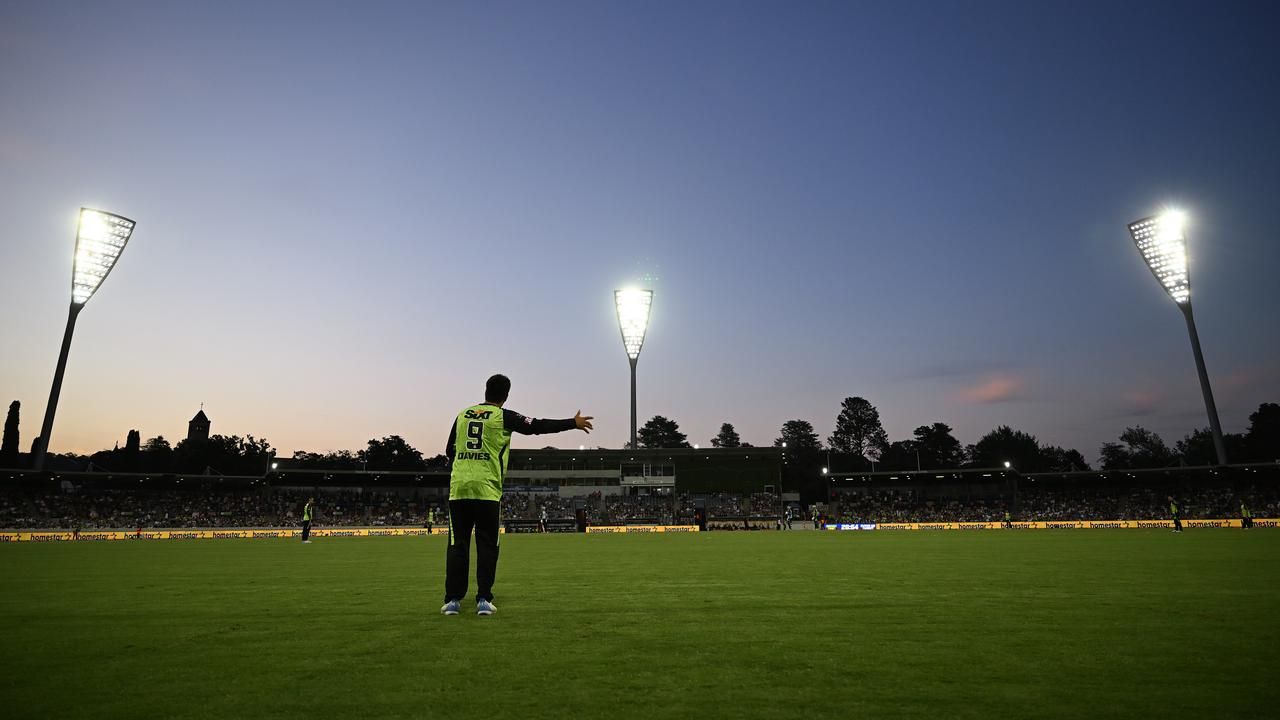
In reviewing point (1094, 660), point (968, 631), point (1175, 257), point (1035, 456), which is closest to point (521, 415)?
point (968, 631)

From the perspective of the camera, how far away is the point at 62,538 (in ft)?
124

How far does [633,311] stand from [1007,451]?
106394 mm

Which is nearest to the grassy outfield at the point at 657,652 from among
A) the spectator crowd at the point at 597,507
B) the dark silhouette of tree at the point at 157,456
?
the spectator crowd at the point at 597,507

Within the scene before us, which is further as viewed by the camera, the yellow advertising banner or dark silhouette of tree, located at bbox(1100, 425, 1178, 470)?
dark silhouette of tree, located at bbox(1100, 425, 1178, 470)

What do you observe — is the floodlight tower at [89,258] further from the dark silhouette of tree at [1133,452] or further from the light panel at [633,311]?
the dark silhouette of tree at [1133,452]

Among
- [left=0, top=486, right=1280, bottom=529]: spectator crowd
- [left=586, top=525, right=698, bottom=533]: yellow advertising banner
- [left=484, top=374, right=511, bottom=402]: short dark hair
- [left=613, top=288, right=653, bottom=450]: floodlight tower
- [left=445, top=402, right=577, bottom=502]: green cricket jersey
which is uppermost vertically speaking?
[left=613, top=288, right=653, bottom=450]: floodlight tower

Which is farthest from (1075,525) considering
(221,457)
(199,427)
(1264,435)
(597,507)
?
(199,427)

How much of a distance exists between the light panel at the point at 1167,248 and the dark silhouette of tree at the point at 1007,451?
87.3 metres

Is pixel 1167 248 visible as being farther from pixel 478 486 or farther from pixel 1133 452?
pixel 1133 452

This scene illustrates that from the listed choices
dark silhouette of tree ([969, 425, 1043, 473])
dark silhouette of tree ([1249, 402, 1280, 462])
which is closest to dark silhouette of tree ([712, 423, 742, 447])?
dark silhouette of tree ([969, 425, 1043, 473])

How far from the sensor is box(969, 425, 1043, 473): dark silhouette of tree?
121488 mm

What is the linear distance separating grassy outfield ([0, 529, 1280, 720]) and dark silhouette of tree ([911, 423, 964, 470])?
129963mm

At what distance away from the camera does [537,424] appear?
669 cm

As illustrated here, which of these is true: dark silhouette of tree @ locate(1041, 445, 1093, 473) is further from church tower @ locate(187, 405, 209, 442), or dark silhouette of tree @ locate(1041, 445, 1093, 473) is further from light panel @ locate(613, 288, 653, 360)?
church tower @ locate(187, 405, 209, 442)
